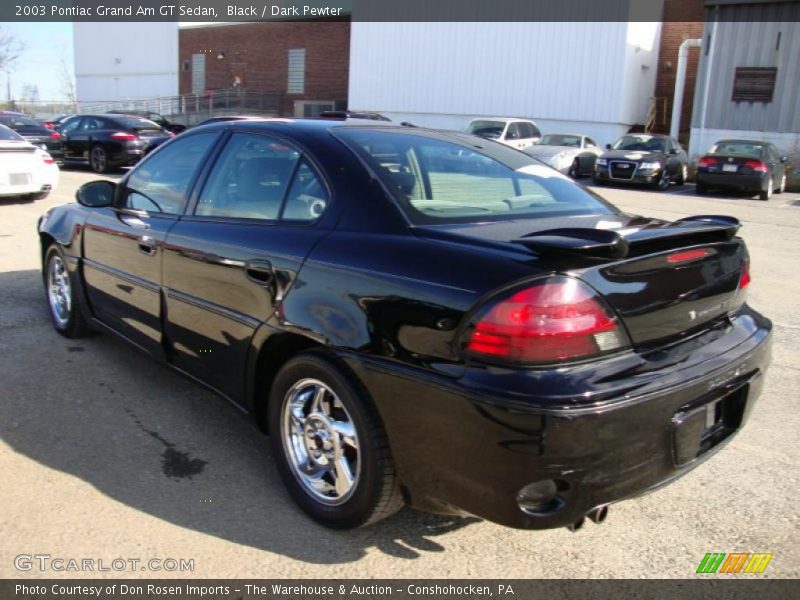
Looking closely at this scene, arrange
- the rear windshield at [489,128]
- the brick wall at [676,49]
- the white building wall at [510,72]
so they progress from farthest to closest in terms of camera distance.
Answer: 1. the brick wall at [676,49]
2. the white building wall at [510,72]
3. the rear windshield at [489,128]

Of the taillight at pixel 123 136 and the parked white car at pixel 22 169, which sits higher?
the taillight at pixel 123 136

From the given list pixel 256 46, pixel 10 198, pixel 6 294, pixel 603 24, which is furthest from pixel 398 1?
pixel 6 294

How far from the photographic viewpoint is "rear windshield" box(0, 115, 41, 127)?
19266 mm

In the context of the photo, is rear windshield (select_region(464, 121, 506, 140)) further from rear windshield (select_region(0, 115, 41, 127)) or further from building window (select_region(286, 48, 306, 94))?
building window (select_region(286, 48, 306, 94))

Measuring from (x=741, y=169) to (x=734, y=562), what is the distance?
17566 millimetres

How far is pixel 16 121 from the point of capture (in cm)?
1955

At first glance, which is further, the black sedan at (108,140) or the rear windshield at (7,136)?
the black sedan at (108,140)

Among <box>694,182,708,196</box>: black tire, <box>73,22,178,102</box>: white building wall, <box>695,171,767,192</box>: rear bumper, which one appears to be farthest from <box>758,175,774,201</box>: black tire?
<box>73,22,178,102</box>: white building wall

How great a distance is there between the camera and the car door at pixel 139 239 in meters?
3.81

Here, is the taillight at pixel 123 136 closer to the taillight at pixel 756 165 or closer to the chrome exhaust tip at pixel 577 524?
the taillight at pixel 756 165

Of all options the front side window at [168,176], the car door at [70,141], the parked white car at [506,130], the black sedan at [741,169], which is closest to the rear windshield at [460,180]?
the front side window at [168,176]

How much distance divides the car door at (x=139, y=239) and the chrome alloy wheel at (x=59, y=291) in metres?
0.50

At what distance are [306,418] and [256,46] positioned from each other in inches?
1633

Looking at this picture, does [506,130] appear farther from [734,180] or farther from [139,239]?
[139,239]
